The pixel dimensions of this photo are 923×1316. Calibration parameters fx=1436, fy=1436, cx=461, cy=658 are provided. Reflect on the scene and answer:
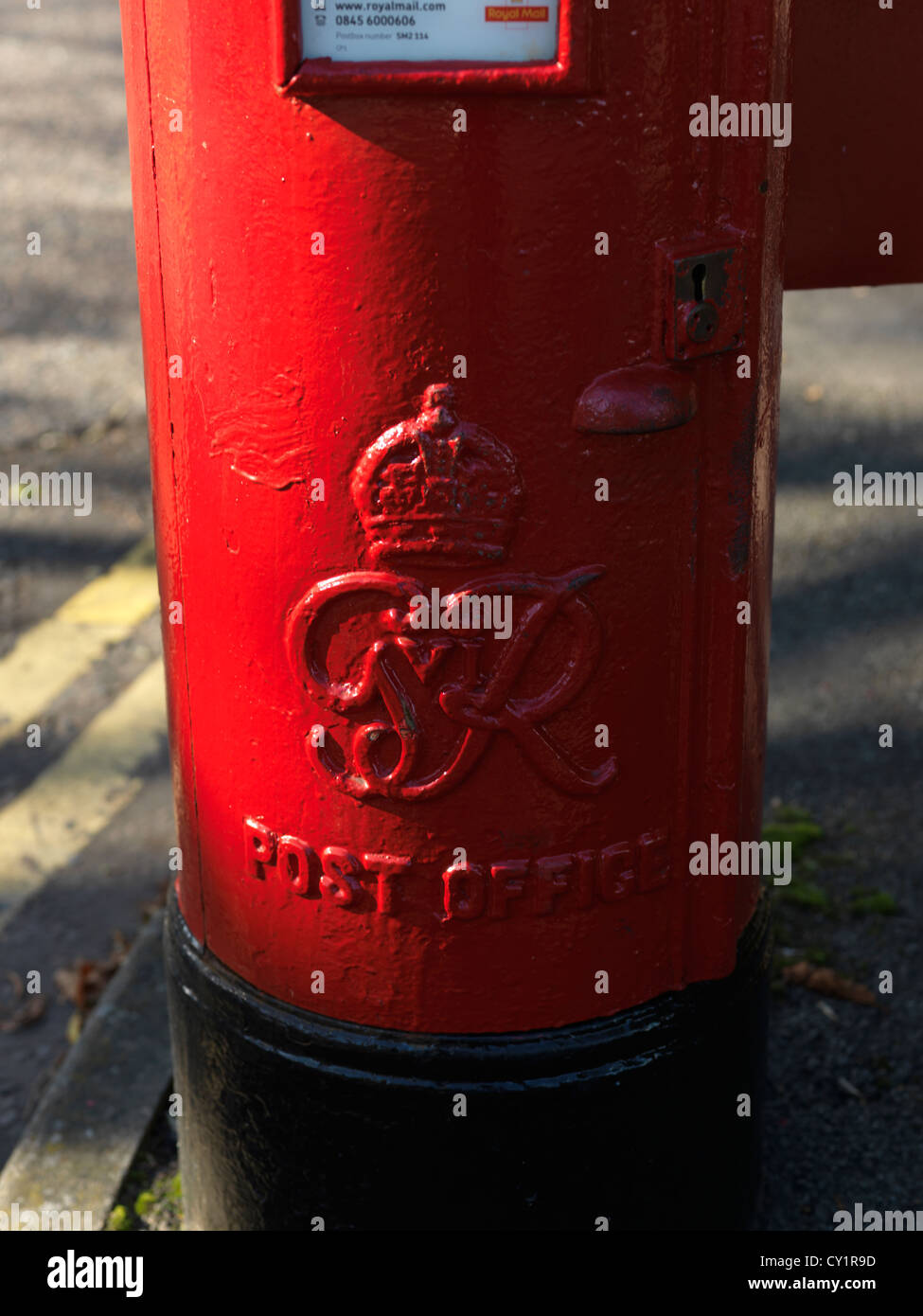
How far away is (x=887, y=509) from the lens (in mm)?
4316

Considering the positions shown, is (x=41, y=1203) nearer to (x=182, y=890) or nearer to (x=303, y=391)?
(x=182, y=890)

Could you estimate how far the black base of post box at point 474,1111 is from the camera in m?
1.76

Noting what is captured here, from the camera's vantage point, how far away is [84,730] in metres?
3.49

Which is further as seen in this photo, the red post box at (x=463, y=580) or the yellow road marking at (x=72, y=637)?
the yellow road marking at (x=72, y=637)

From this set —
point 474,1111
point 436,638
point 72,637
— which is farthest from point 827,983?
point 72,637

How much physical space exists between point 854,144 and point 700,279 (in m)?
0.45

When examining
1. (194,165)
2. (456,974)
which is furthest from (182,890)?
(194,165)

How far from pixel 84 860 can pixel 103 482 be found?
67.9 inches

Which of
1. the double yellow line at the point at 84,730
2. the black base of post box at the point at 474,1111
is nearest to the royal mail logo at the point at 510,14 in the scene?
the black base of post box at the point at 474,1111

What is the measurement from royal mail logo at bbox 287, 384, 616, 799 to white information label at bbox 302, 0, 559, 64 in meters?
0.33

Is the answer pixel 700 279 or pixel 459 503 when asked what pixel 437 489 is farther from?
pixel 700 279

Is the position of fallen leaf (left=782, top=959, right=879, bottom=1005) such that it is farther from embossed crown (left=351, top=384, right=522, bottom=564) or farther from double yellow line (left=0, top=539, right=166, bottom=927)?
double yellow line (left=0, top=539, right=166, bottom=927)

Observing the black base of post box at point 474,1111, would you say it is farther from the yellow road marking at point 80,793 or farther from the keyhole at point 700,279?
the yellow road marking at point 80,793

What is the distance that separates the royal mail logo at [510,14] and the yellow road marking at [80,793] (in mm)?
2147
